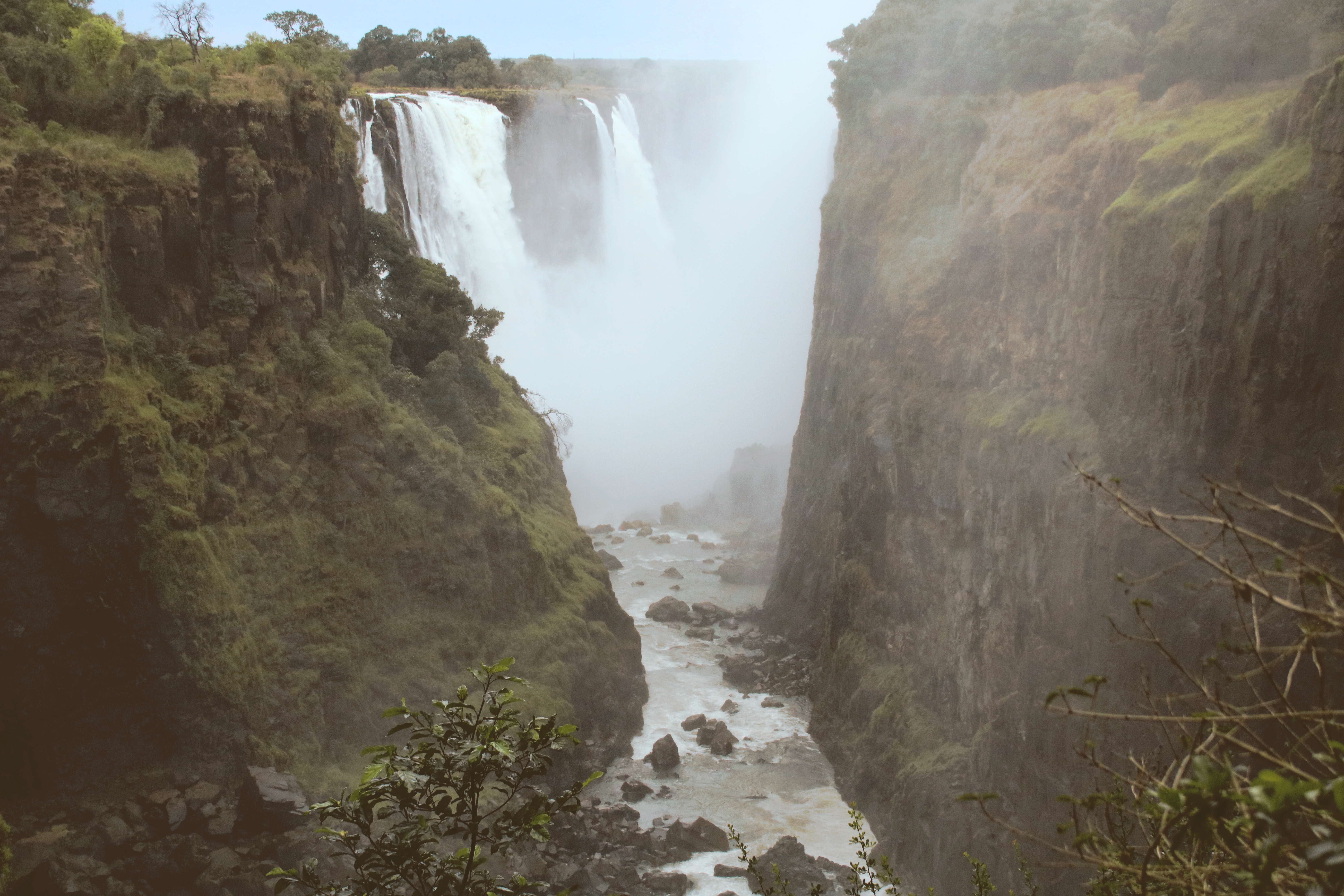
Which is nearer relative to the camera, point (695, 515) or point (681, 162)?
point (695, 515)

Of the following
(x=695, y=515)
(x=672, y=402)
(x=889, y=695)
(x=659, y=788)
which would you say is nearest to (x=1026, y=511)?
(x=889, y=695)

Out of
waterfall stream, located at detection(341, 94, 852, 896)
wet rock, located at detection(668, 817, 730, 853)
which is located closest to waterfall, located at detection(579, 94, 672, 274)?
waterfall stream, located at detection(341, 94, 852, 896)

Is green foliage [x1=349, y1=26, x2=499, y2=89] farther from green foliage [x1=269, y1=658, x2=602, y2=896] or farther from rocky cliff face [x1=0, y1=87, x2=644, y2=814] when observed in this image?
green foliage [x1=269, y1=658, x2=602, y2=896]

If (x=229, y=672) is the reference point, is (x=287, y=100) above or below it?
above

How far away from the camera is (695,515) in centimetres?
6356

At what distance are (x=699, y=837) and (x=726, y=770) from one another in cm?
457

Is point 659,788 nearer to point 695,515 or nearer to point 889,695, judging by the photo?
point 889,695

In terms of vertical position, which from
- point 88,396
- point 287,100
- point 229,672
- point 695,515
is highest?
point 287,100

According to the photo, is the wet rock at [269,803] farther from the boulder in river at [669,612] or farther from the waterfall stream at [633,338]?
the boulder in river at [669,612]

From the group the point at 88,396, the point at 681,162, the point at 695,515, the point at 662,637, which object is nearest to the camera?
the point at 88,396

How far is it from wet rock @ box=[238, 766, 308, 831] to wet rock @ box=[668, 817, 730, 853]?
30.0ft

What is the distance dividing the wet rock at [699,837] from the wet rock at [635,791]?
218cm

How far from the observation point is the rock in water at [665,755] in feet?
98.1

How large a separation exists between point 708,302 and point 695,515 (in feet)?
81.2
